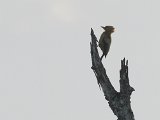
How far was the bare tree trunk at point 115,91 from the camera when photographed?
69.2ft

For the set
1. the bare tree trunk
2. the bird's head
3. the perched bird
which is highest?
the bird's head

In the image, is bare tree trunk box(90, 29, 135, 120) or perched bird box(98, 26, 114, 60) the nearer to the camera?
bare tree trunk box(90, 29, 135, 120)

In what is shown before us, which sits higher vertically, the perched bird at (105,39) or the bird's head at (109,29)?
the bird's head at (109,29)

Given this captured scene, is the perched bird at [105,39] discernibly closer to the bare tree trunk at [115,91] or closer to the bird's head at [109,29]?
the bird's head at [109,29]

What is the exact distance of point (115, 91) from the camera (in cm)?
2159

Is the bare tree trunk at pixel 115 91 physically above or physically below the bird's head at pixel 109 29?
below

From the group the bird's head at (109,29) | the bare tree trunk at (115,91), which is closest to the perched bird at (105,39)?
the bird's head at (109,29)

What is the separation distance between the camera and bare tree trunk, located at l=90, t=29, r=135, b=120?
21094 mm

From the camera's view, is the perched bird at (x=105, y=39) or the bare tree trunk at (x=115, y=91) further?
the perched bird at (x=105, y=39)

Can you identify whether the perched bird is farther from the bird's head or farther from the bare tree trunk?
the bare tree trunk

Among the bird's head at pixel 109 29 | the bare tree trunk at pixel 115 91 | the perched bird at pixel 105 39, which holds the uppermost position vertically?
the bird's head at pixel 109 29

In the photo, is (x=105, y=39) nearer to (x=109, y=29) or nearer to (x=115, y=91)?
(x=109, y=29)

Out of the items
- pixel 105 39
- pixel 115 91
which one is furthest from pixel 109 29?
pixel 115 91

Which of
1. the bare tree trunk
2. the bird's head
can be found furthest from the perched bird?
the bare tree trunk
